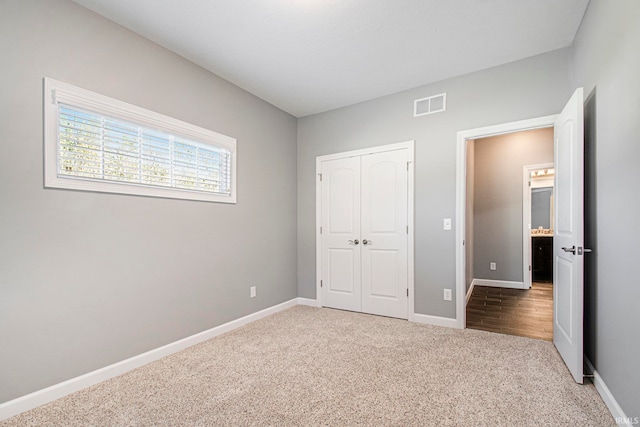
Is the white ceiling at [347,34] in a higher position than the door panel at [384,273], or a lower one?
higher

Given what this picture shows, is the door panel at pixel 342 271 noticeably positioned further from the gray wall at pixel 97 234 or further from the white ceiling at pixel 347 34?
the white ceiling at pixel 347 34

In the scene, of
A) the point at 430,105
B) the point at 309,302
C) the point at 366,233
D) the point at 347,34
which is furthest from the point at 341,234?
the point at 347,34

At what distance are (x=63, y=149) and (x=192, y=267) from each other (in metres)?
1.36

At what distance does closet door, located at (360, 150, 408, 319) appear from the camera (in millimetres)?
3531

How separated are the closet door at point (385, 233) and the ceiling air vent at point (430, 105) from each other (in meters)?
0.50

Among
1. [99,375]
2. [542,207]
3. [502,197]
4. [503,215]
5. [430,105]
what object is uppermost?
[430,105]

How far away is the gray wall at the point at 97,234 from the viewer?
1798 mm

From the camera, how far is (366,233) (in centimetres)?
380

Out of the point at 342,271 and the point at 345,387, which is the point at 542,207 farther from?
the point at 345,387

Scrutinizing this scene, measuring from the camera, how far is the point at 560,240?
2.46 metres

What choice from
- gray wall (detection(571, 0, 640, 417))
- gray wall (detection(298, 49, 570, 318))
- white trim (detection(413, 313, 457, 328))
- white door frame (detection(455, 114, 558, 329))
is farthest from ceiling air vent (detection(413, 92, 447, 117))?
white trim (detection(413, 313, 457, 328))

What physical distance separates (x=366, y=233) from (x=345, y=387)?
6.73 feet

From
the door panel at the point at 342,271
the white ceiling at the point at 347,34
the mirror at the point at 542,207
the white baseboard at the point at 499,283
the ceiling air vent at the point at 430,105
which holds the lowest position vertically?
the white baseboard at the point at 499,283

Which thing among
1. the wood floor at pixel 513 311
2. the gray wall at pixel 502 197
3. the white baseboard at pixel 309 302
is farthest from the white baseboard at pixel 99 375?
the gray wall at pixel 502 197
